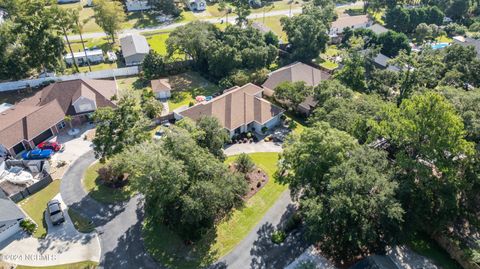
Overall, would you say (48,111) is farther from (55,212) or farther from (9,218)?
(9,218)

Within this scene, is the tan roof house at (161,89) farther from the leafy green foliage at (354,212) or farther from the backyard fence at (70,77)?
the leafy green foliage at (354,212)

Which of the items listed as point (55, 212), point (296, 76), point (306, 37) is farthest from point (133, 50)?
point (55, 212)

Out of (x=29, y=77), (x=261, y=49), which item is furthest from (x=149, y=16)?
(x=261, y=49)

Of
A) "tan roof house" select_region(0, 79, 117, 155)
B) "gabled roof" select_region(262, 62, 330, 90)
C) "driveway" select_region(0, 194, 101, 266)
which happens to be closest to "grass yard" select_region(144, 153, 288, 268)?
"driveway" select_region(0, 194, 101, 266)

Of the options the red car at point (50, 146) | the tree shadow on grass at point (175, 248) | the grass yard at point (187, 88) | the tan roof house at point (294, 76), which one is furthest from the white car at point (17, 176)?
the tan roof house at point (294, 76)

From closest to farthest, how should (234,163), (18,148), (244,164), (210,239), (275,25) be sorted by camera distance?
1. (210,239)
2. (244,164)
3. (234,163)
4. (18,148)
5. (275,25)
